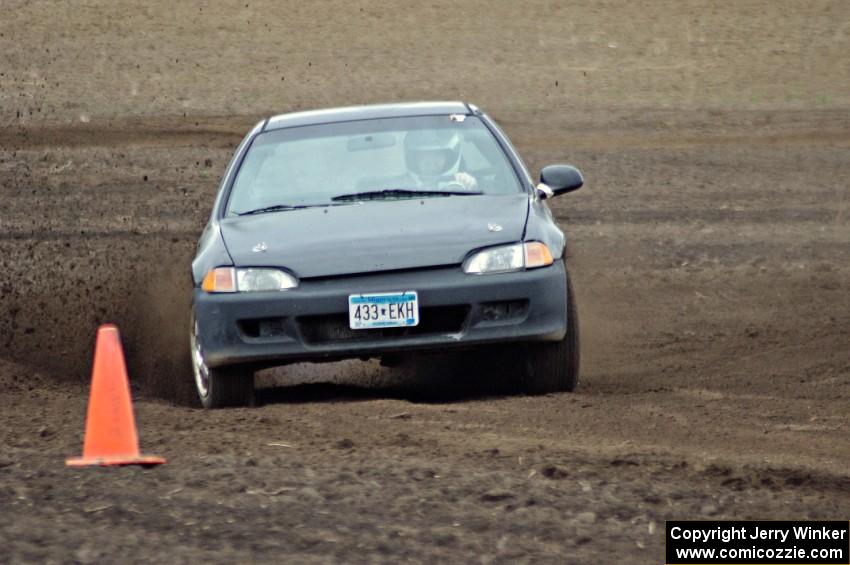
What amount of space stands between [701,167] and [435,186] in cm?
1040

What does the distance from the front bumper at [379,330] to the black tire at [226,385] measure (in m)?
0.22

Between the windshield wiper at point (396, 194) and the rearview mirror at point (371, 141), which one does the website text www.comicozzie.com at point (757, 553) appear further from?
the rearview mirror at point (371, 141)

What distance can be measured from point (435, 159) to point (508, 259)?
1312mm

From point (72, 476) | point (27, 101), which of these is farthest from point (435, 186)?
point (27, 101)

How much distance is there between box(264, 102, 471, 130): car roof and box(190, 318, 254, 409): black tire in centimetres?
174

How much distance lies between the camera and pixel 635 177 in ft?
61.9

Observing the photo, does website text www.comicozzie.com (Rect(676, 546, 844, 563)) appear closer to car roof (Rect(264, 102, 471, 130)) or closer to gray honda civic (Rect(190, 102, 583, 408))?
gray honda civic (Rect(190, 102, 583, 408))

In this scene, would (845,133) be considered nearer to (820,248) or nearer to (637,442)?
(820,248)

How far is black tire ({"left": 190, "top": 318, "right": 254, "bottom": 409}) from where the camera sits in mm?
8859

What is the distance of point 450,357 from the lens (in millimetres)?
10703

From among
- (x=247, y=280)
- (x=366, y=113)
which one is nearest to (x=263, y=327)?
(x=247, y=280)

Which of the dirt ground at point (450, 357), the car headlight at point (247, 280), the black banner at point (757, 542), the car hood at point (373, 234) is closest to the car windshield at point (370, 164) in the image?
the car hood at point (373, 234)

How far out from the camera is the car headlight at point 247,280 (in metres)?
8.56

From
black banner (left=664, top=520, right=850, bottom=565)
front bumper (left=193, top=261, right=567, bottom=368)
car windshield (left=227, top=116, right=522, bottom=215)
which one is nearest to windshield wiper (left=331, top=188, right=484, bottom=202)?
car windshield (left=227, top=116, right=522, bottom=215)
